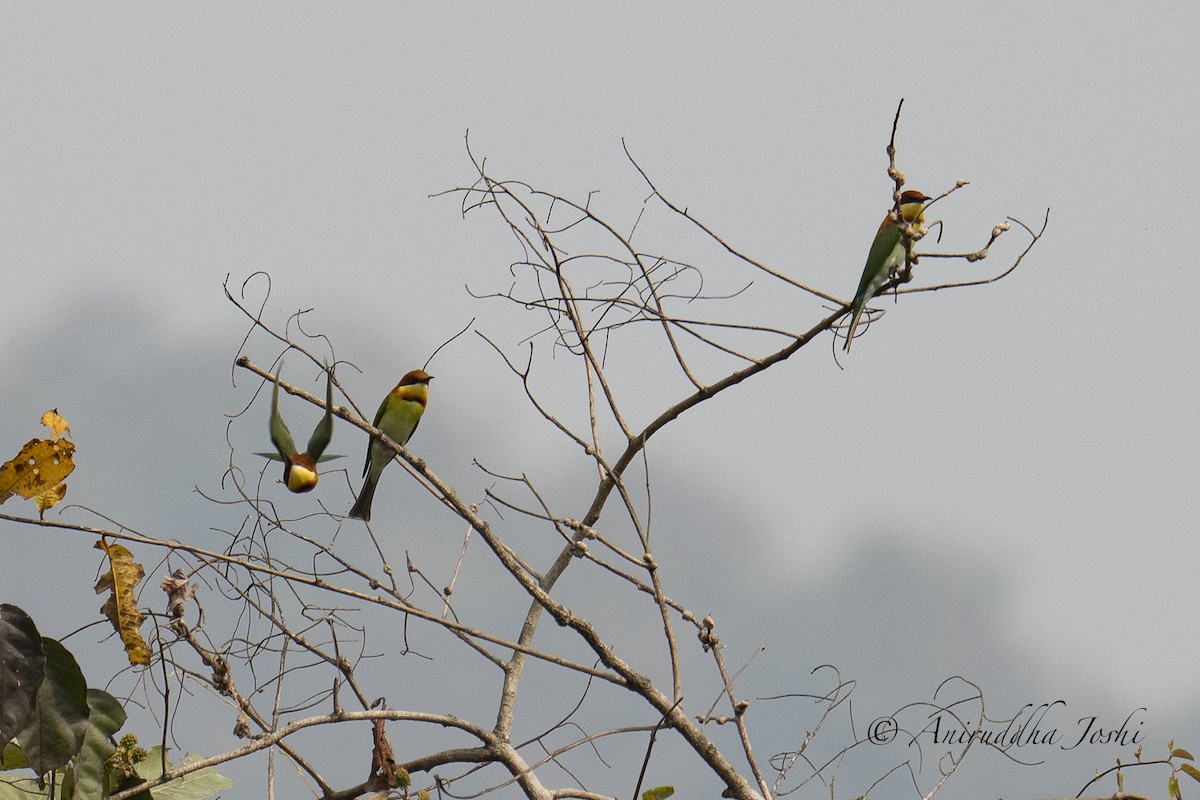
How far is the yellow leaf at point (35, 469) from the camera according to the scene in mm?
2963

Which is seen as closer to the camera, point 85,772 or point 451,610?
point 85,772

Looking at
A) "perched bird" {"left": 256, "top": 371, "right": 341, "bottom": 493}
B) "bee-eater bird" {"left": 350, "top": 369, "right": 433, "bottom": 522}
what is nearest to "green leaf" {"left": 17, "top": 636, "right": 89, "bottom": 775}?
"perched bird" {"left": 256, "top": 371, "right": 341, "bottom": 493}

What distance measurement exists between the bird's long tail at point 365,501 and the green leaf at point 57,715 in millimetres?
2380

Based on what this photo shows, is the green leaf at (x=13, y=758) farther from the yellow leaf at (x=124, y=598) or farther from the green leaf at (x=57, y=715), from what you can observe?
the yellow leaf at (x=124, y=598)

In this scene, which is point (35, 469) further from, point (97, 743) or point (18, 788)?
point (18, 788)

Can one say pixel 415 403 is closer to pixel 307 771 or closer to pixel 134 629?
pixel 307 771

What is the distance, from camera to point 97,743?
3123 mm

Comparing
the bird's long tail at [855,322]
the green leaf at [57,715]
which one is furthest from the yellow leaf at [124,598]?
the bird's long tail at [855,322]

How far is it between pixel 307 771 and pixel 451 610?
69 centimetres

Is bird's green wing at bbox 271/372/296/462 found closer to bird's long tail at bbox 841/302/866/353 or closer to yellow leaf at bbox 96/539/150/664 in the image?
yellow leaf at bbox 96/539/150/664

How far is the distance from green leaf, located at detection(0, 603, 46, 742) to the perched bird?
957 mm

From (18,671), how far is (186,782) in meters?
0.84

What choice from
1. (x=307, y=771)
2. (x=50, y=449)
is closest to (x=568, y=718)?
(x=307, y=771)

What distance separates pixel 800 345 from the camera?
136 inches
